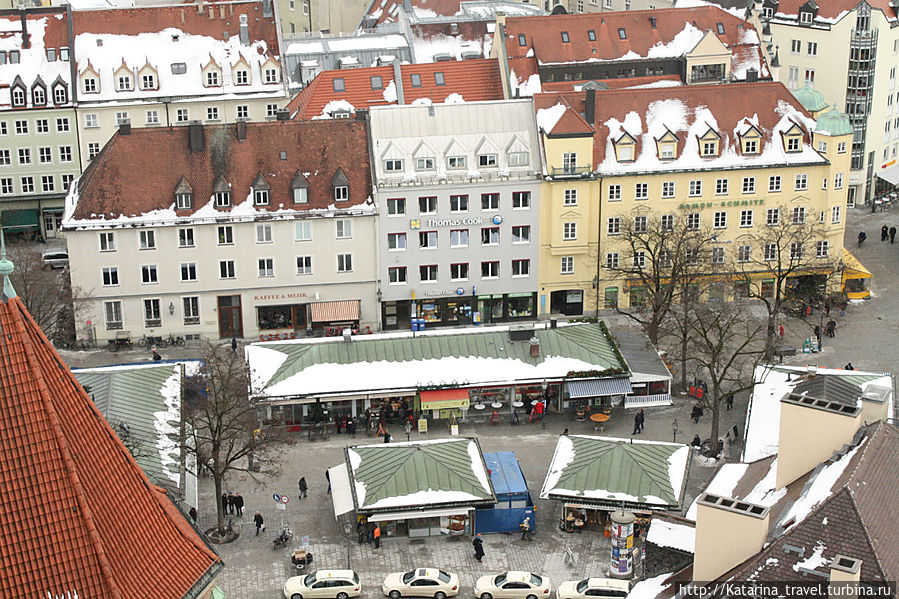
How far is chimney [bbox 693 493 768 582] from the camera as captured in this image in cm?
4297

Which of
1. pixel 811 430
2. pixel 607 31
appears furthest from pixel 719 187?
pixel 811 430

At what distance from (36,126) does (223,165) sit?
2738 cm

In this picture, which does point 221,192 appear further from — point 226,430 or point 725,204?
point 725,204

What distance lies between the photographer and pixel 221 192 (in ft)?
307

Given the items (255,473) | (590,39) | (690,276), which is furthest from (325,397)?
(590,39)

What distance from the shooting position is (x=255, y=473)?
7756cm

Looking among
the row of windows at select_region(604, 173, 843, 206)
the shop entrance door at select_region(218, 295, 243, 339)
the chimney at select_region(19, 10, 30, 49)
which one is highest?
the chimney at select_region(19, 10, 30, 49)

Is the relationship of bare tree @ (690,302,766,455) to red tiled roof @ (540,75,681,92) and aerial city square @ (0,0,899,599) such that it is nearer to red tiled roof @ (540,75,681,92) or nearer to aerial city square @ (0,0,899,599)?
aerial city square @ (0,0,899,599)

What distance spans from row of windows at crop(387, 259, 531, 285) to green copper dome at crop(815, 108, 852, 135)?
22576mm

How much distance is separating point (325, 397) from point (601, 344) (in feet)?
56.3

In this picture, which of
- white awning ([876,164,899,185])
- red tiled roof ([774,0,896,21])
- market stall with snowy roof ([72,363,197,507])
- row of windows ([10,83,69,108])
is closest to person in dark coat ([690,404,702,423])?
market stall with snowy roof ([72,363,197,507])

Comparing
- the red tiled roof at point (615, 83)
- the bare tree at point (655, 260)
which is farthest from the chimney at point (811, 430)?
the red tiled roof at point (615, 83)

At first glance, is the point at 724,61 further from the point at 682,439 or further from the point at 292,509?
the point at 292,509

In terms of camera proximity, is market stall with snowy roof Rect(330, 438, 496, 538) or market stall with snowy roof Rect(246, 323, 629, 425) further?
market stall with snowy roof Rect(246, 323, 629, 425)
